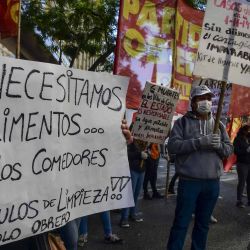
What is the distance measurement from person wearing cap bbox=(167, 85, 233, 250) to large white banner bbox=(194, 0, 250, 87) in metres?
0.23

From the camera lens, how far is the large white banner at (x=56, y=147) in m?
2.58

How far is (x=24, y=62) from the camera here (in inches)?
103

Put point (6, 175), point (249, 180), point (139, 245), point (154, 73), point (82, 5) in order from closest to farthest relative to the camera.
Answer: point (6, 175)
point (139, 245)
point (154, 73)
point (249, 180)
point (82, 5)

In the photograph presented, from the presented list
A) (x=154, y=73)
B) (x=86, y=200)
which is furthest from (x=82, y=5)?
(x=86, y=200)

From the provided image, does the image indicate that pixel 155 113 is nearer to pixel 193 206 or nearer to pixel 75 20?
pixel 193 206

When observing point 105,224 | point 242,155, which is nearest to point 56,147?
point 105,224

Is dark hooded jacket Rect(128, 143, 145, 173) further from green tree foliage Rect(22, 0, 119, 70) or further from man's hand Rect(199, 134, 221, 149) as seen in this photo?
green tree foliage Rect(22, 0, 119, 70)

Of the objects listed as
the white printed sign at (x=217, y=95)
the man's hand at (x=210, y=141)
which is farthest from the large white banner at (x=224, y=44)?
the white printed sign at (x=217, y=95)

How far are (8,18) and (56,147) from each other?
3.68m

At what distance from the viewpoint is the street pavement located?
17.7 ft

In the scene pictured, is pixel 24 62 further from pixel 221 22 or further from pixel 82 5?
pixel 82 5

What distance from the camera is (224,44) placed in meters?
4.34

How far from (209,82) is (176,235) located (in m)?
3.24

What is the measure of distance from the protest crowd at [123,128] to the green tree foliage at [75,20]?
3.47 m
